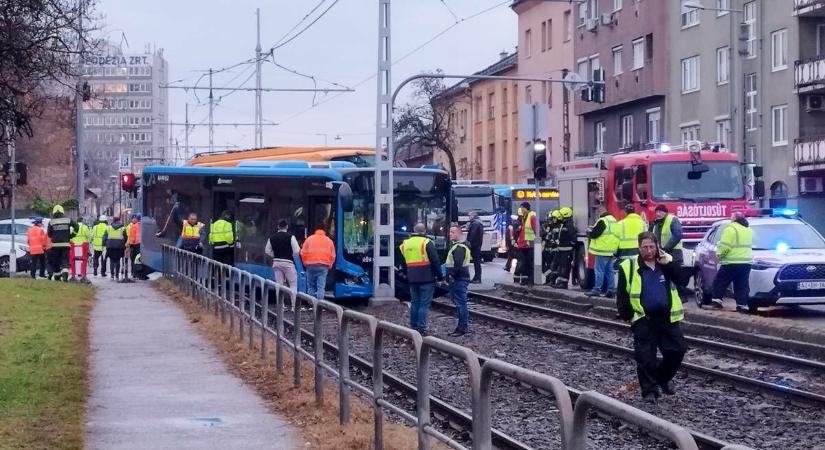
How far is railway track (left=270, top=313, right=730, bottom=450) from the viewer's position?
24.2 ft

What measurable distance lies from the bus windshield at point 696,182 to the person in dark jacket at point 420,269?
857 centimetres

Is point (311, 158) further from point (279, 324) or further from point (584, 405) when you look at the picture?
point (584, 405)

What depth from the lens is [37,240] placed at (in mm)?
35625

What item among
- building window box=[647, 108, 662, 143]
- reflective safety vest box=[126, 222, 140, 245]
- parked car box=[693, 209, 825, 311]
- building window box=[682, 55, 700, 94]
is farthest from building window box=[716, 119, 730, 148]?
parked car box=[693, 209, 825, 311]

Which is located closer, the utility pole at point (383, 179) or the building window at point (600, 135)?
the utility pole at point (383, 179)

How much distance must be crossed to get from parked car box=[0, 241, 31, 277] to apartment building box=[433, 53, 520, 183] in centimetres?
3643

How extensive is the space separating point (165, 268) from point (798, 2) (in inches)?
977

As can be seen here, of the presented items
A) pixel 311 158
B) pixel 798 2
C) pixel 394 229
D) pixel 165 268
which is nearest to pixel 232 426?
pixel 394 229

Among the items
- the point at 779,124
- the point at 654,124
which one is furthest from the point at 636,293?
the point at 654,124

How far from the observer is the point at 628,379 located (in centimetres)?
1525

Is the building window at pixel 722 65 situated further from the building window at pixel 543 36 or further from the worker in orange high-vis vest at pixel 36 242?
the worker in orange high-vis vest at pixel 36 242

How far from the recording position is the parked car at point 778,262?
2209 centimetres

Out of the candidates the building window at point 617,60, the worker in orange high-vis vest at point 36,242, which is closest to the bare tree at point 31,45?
the worker in orange high-vis vest at point 36,242

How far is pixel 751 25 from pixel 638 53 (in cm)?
974
